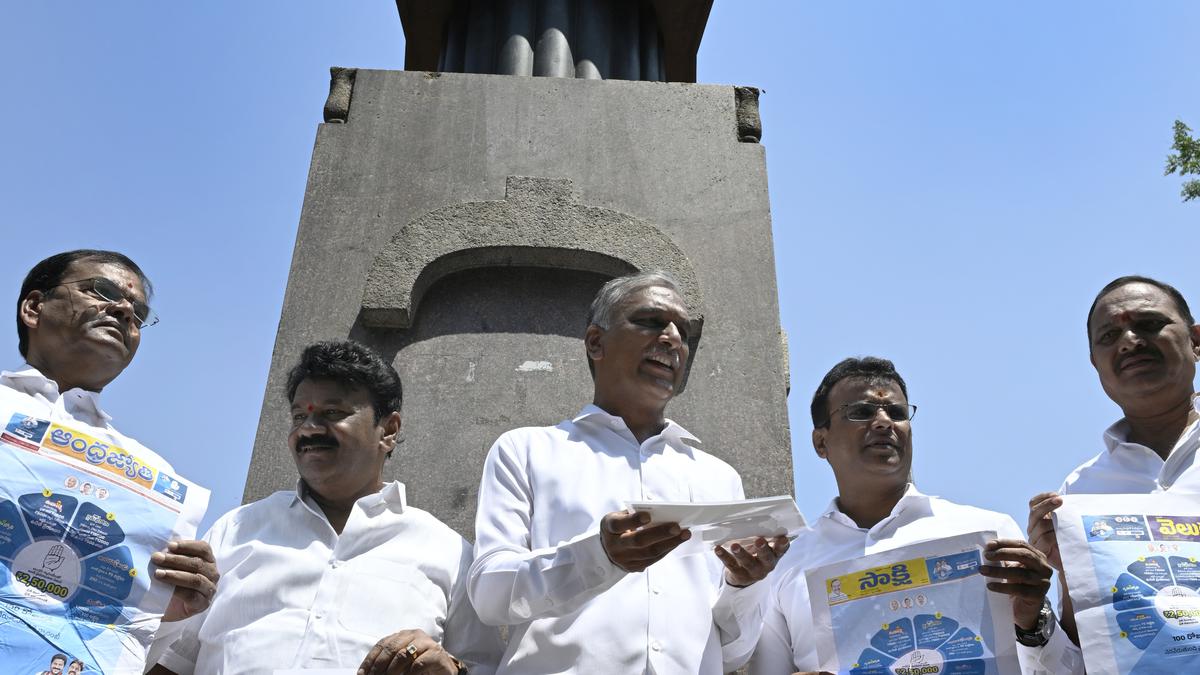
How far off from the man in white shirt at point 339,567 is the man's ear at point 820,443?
1.32m

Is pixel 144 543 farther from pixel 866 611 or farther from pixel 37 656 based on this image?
pixel 866 611

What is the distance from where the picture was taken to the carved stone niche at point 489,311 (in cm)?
471

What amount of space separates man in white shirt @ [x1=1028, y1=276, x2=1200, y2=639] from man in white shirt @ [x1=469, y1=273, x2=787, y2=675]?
117cm

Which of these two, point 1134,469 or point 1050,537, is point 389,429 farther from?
point 1134,469

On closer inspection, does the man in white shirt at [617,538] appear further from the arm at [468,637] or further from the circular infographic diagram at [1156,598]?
the circular infographic diagram at [1156,598]

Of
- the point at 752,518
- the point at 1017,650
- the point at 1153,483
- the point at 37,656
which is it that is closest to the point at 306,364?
the point at 37,656

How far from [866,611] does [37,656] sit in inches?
85.8

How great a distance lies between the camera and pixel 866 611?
2.89 m

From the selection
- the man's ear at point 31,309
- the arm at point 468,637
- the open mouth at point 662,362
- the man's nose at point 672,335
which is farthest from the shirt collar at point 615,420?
the man's ear at point 31,309

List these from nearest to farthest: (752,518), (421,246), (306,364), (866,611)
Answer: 1. (752,518)
2. (866,611)
3. (306,364)
4. (421,246)

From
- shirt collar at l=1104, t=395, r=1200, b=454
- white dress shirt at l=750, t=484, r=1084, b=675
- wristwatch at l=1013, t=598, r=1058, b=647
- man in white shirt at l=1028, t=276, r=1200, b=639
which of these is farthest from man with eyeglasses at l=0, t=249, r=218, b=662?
shirt collar at l=1104, t=395, r=1200, b=454

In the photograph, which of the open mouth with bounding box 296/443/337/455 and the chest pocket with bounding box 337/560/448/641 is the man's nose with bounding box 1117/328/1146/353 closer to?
the chest pocket with bounding box 337/560/448/641

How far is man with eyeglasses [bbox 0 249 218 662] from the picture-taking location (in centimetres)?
281

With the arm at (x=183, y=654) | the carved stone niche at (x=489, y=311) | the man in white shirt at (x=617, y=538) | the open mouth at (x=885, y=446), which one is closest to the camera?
the man in white shirt at (x=617, y=538)
